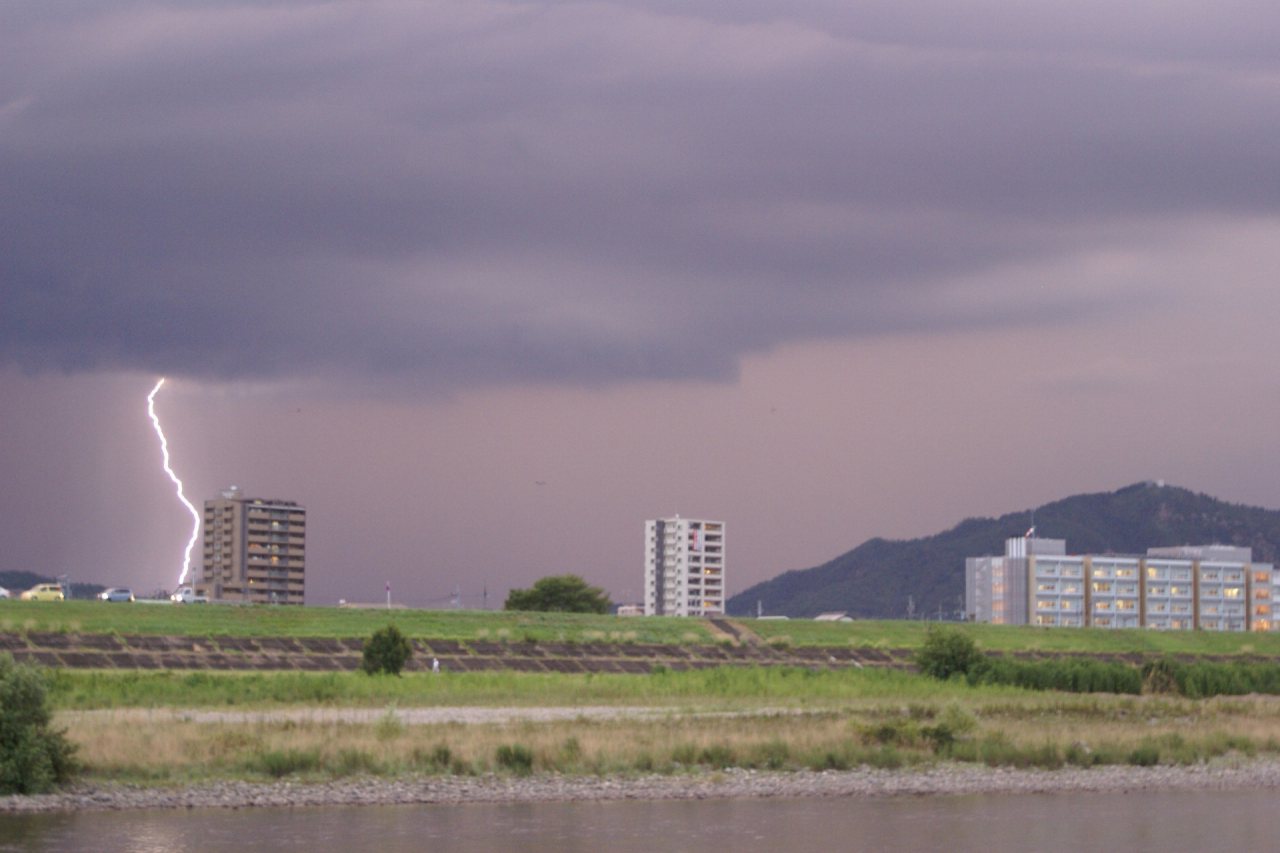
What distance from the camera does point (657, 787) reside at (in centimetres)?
2906

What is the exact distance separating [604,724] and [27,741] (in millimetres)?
14503

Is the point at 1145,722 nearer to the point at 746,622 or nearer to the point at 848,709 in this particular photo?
the point at 848,709

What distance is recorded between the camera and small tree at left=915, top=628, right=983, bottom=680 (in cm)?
6225

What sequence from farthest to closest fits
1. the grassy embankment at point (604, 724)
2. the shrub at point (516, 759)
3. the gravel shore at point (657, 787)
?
the grassy embankment at point (604, 724)
the shrub at point (516, 759)
the gravel shore at point (657, 787)

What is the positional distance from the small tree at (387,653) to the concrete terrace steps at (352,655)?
7161mm

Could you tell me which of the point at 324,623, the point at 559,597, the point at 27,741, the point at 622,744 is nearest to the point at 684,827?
the point at 622,744

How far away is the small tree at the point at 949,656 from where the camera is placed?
62.2 metres

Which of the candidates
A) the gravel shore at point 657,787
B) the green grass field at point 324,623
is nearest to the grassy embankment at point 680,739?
the gravel shore at point 657,787

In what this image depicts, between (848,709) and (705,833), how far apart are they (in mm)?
22142

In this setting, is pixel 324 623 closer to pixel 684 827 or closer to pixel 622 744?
pixel 622 744

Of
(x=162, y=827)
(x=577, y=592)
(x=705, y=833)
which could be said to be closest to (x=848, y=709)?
(x=705, y=833)

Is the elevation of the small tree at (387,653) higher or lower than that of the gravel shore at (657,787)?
higher

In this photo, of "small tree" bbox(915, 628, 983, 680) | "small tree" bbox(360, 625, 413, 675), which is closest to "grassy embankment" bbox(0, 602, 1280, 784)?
"small tree" bbox(915, 628, 983, 680)

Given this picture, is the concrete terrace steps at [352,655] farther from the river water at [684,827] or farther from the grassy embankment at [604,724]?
the river water at [684,827]
